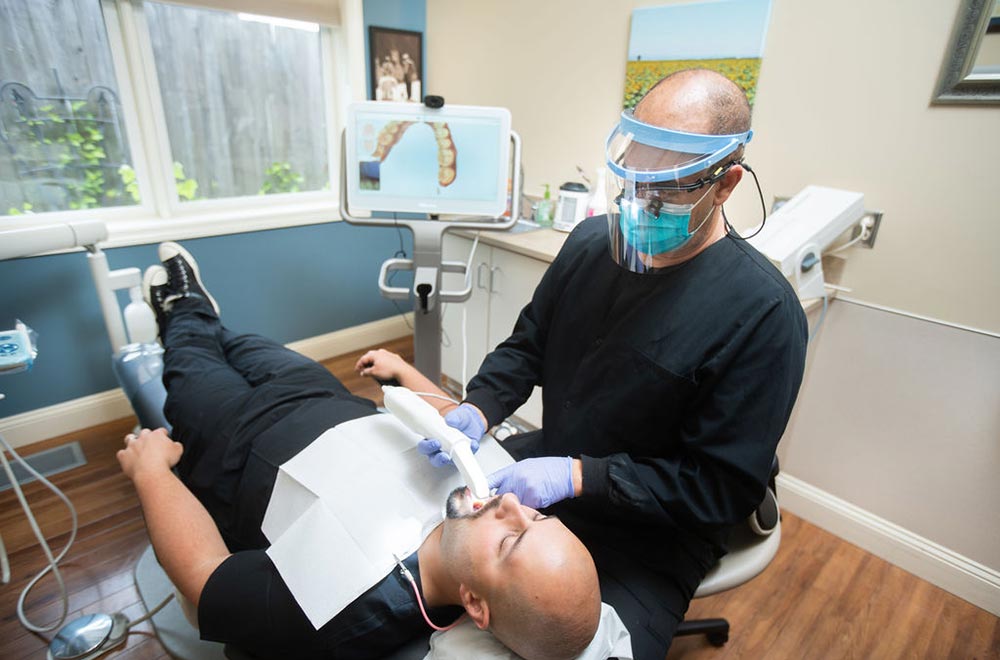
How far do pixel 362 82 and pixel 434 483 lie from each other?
2.29 m

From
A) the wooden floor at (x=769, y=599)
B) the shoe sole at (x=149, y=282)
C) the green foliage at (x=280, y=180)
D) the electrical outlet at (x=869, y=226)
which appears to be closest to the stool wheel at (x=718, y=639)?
the wooden floor at (x=769, y=599)

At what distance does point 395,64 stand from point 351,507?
98.4 inches

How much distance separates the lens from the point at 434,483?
1.09 meters

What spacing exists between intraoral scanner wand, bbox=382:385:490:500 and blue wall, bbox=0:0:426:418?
5.73ft

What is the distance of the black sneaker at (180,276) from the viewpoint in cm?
188

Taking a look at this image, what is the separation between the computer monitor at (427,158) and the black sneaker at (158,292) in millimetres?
749

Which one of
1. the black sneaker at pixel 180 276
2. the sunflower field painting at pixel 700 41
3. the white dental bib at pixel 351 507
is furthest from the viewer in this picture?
the black sneaker at pixel 180 276

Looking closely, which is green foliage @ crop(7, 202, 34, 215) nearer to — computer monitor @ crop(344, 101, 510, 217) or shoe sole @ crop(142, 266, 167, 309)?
shoe sole @ crop(142, 266, 167, 309)

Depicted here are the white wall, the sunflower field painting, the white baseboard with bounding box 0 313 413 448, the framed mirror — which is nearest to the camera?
the framed mirror

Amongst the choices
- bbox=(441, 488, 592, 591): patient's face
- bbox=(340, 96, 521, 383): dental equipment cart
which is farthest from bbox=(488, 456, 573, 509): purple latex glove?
bbox=(340, 96, 521, 383): dental equipment cart

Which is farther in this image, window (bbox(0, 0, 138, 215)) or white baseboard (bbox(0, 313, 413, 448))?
white baseboard (bbox(0, 313, 413, 448))

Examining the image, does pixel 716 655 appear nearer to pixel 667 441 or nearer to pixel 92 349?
pixel 667 441

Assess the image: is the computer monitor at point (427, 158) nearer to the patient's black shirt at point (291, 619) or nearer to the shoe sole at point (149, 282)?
the shoe sole at point (149, 282)

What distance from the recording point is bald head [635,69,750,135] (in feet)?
2.86
